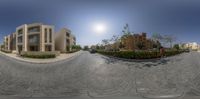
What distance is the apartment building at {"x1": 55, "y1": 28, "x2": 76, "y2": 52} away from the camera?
2.11 meters

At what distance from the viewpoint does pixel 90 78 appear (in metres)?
2.60

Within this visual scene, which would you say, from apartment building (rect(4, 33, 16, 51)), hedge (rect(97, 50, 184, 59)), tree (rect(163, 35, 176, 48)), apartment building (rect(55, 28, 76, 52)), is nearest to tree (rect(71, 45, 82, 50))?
apartment building (rect(55, 28, 76, 52))

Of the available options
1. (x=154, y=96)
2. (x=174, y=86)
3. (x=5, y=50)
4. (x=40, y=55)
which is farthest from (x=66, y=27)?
(x=174, y=86)

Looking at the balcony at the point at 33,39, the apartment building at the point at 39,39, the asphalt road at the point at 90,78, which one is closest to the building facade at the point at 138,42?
the asphalt road at the point at 90,78

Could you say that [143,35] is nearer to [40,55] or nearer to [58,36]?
[58,36]

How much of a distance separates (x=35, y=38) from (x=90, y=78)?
3.10 feet

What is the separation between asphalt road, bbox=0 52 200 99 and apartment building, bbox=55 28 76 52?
25cm

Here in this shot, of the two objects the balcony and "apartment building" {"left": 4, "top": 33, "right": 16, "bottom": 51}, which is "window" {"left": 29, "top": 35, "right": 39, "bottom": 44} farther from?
"apartment building" {"left": 4, "top": 33, "right": 16, "bottom": 51}

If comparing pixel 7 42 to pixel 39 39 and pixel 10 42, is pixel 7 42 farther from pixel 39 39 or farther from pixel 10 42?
pixel 39 39

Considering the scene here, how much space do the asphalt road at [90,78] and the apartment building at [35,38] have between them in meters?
0.32

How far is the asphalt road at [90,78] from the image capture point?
7.89 ft

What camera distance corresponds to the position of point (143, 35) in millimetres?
2121

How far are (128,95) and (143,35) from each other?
87cm

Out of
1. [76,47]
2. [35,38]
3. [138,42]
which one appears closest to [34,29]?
[35,38]
